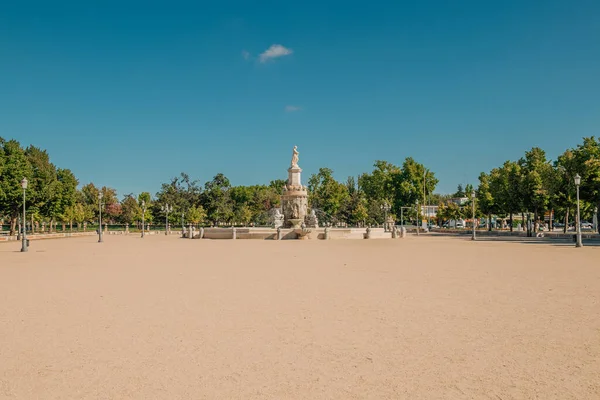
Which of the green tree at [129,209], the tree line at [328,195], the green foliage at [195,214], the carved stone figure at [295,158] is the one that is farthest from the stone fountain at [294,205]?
the green tree at [129,209]

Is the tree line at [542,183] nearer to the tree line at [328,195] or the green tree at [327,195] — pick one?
the tree line at [328,195]

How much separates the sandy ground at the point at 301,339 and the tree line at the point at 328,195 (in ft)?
116

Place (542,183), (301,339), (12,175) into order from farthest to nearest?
(542,183) → (12,175) → (301,339)

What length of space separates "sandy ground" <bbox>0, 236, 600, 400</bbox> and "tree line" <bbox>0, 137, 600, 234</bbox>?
1390 inches

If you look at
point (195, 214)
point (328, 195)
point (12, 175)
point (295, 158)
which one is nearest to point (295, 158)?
point (295, 158)

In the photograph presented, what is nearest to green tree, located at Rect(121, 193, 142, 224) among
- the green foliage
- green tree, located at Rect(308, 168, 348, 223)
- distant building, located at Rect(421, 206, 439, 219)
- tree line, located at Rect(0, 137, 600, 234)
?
tree line, located at Rect(0, 137, 600, 234)

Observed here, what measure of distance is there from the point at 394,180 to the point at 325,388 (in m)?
93.7

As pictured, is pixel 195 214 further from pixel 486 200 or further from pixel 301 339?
pixel 301 339

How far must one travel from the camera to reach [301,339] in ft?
21.3

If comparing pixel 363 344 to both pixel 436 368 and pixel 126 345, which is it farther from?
pixel 126 345

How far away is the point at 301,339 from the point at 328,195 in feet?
305

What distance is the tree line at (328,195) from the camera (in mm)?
44875

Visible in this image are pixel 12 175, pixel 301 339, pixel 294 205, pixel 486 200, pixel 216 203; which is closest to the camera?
pixel 301 339

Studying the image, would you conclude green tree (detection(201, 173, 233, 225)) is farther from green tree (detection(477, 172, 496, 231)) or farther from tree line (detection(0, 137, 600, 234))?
green tree (detection(477, 172, 496, 231))
